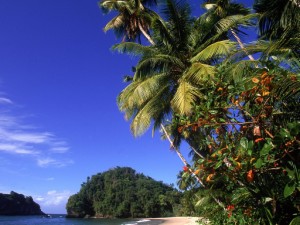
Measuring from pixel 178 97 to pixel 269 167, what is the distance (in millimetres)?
6342

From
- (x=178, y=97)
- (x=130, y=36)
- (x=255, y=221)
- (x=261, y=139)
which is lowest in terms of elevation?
(x=255, y=221)

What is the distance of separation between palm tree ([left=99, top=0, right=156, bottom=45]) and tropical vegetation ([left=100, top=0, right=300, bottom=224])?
0.04m

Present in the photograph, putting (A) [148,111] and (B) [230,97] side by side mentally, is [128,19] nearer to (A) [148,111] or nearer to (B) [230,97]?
(A) [148,111]

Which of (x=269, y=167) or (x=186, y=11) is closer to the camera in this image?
(x=269, y=167)

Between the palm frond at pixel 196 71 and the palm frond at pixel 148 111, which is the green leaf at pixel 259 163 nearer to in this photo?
the palm frond at pixel 196 71

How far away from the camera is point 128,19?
13.2 metres

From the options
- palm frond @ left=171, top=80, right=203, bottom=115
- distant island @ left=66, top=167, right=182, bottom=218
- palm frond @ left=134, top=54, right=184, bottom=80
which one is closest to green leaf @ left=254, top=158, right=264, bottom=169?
palm frond @ left=171, top=80, right=203, bottom=115

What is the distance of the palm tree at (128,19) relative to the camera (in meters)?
12.6

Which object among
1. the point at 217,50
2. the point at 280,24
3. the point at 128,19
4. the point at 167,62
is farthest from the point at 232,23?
the point at 128,19

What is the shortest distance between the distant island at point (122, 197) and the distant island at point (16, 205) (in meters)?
28.9

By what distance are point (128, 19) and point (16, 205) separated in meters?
111

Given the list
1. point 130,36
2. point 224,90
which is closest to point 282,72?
point 224,90

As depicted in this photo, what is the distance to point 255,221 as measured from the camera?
3.38 m

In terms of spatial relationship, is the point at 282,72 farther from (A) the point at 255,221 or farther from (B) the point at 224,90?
(A) the point at 255,221
